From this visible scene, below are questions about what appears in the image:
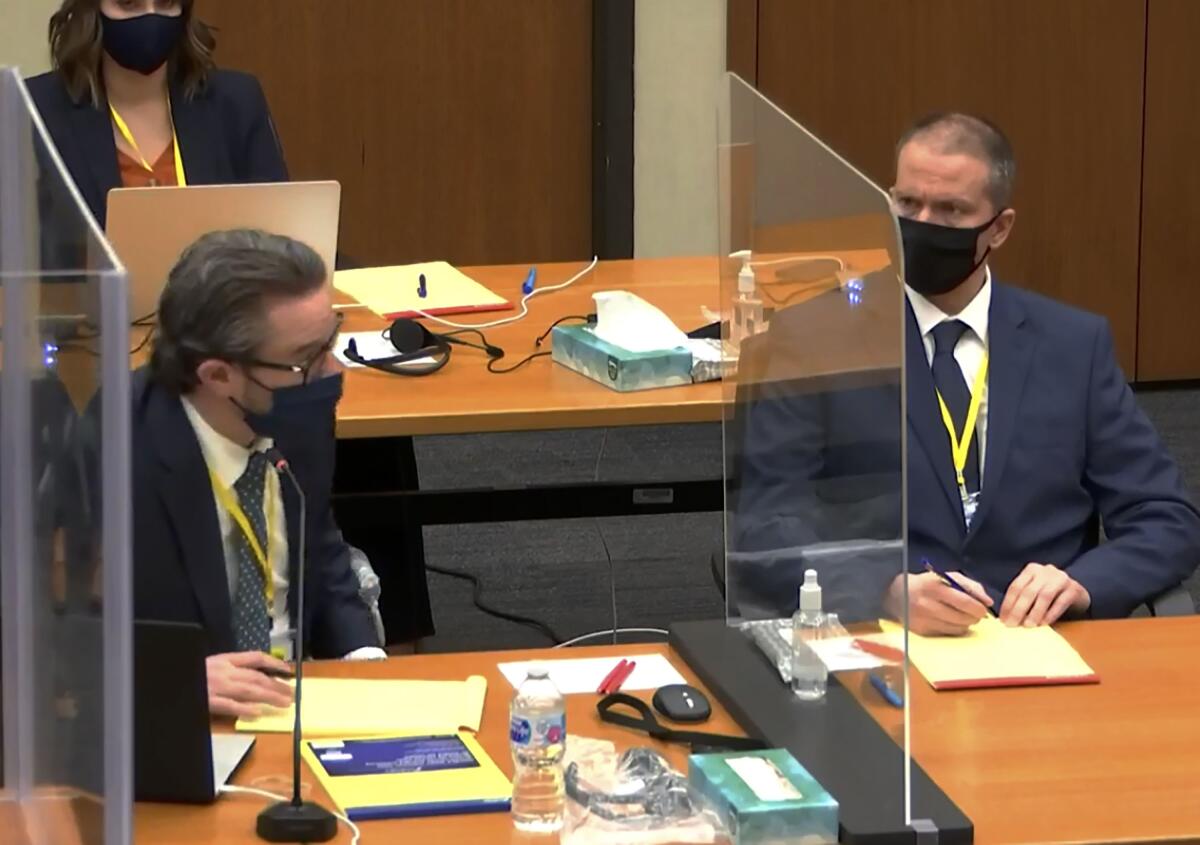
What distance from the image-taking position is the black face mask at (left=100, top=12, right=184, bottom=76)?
13.9 feet

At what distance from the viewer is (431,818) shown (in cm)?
214

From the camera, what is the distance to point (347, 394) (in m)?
3.52

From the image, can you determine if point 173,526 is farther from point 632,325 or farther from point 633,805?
point 632,325

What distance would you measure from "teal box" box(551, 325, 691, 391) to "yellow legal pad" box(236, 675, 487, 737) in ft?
3.65

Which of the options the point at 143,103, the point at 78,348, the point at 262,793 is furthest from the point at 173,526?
the point at 143,103

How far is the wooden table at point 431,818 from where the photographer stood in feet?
6.86

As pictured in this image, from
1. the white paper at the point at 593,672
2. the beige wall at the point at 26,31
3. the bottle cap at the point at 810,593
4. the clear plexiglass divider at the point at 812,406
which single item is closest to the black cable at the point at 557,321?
the clear plexiglass divider at the point at 812,406

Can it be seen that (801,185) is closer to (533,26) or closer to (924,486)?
(924,486)

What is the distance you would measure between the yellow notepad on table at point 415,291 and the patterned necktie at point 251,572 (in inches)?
54.5

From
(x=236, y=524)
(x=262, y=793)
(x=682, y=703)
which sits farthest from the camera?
(x=236, y=524)

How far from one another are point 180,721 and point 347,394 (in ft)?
4.83

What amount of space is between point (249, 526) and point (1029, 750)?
3.42 feet

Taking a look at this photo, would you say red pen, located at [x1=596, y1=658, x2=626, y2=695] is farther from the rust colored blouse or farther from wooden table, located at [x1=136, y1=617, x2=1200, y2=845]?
the rust colored blouse

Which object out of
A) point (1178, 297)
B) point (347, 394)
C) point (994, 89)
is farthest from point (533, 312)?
point (1178, 297)
